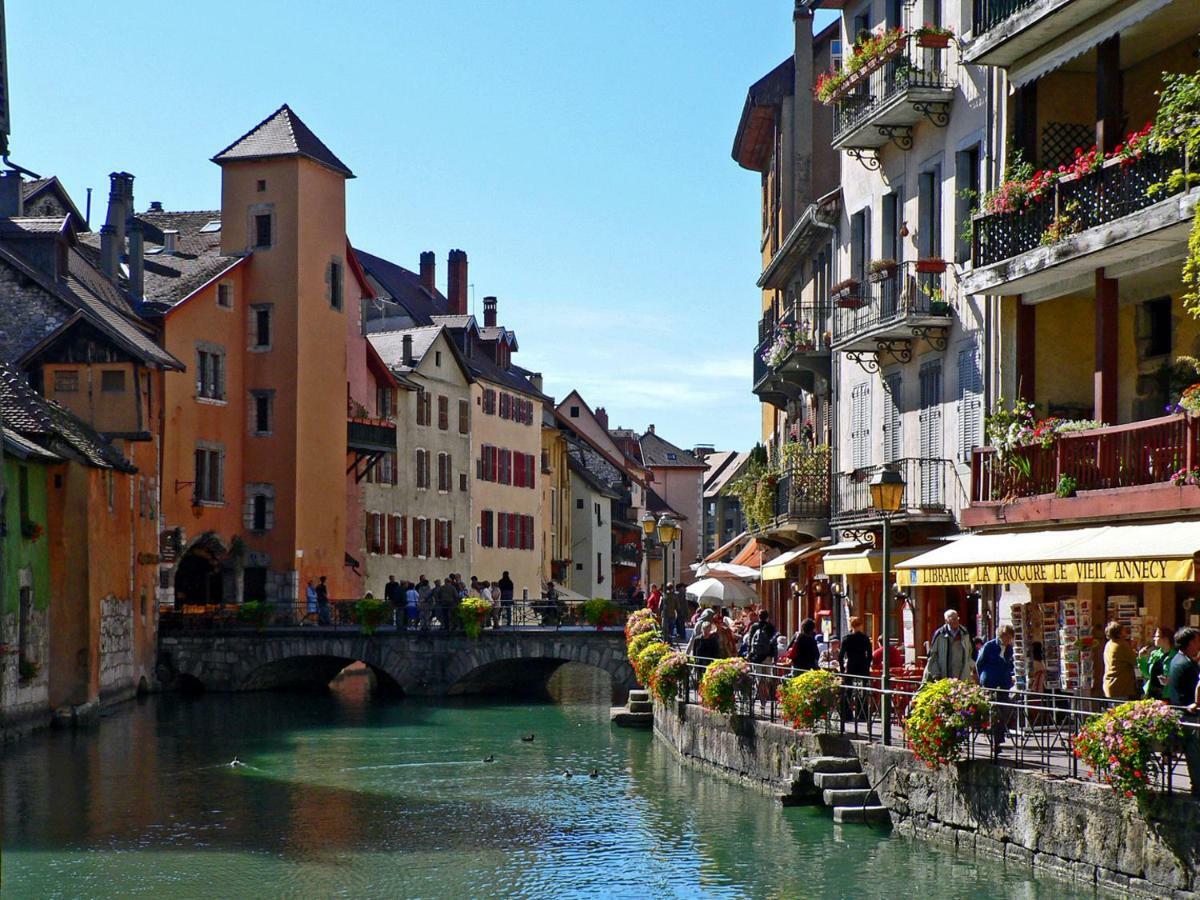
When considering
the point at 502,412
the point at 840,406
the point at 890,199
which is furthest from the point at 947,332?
the point at 502,412

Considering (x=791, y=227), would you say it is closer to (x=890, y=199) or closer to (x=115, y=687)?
(x=890, y=199)

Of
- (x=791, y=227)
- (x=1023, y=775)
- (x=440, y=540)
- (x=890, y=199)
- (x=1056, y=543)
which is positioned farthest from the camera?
(x=440, y=540)

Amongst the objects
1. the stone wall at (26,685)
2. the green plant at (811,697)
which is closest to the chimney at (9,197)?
the stone wall at (26,685)

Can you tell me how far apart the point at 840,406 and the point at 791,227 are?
9.15 meters

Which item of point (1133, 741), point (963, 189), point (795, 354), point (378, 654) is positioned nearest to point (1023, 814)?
point (1133, 741)

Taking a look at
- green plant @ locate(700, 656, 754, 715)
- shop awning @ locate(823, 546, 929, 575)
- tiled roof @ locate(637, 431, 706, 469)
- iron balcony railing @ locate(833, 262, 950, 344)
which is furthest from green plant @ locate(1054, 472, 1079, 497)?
tiled roof @ locate(637, 431, 706, 469)

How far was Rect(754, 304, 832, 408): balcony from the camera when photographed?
3644cm

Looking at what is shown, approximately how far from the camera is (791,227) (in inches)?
1679

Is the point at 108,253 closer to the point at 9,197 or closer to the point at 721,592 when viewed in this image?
the point at 9,197

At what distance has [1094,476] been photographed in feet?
71.2

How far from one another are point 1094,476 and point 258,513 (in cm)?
3742

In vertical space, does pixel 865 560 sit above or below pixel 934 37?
below

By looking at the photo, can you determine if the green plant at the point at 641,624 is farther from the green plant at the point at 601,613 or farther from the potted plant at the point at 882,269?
the potted plant at the point at 882,269

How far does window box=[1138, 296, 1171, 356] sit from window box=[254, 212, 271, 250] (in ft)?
119
